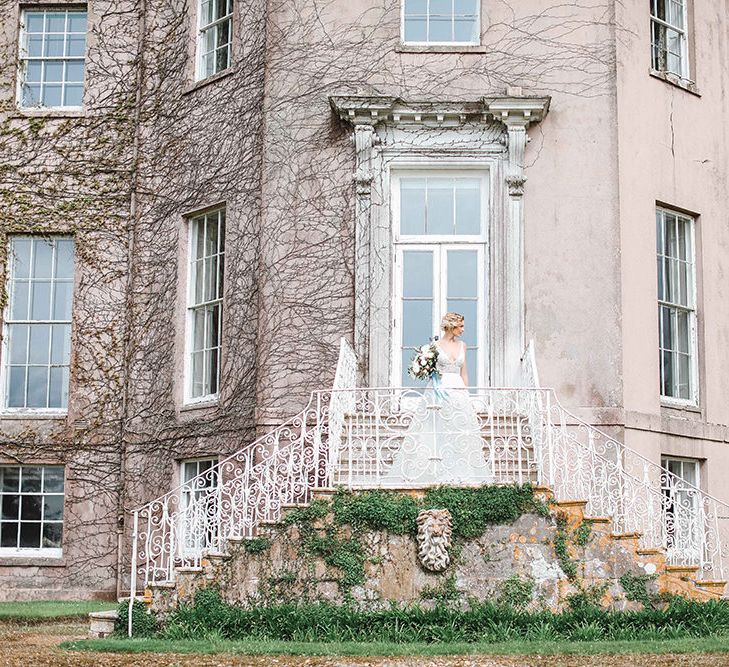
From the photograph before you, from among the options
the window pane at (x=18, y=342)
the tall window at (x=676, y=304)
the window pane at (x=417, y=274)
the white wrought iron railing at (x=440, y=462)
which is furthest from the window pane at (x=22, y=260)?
the tall window at (x=676, y=304)

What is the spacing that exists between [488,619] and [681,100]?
28.0 ft

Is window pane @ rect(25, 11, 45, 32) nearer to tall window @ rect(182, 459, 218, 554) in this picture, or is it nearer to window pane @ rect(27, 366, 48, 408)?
window pane @ rect(27, 366, 48, 408)

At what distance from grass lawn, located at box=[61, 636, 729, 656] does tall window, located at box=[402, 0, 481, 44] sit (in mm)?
8491

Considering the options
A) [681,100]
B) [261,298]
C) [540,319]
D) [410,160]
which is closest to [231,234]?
[261,298]

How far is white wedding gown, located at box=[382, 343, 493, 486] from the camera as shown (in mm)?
12984

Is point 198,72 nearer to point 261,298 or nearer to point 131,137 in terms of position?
point 131,137

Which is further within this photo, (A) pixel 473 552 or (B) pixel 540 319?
(B) pixel 540 319

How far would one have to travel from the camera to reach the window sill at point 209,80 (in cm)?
1750

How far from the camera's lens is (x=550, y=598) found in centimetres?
1227

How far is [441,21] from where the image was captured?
1689cm

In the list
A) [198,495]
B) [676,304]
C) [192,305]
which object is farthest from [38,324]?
[676,304]

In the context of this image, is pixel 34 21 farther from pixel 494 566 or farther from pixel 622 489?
pixel 494 566

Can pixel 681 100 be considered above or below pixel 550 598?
above

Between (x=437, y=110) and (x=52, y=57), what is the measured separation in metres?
6.53
